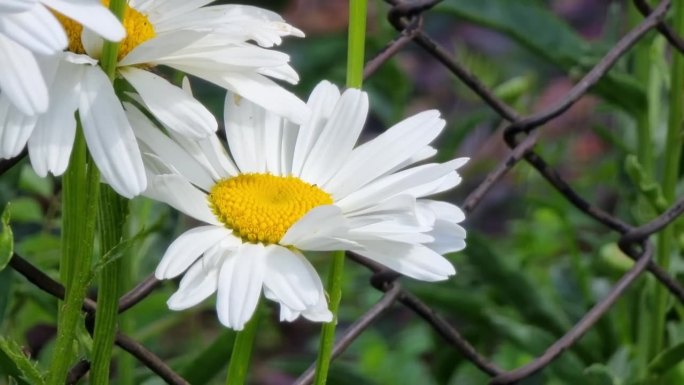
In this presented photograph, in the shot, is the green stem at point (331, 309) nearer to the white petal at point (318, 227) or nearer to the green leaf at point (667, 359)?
the white petal at point (318, 227)

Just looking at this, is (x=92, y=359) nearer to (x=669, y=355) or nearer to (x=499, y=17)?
(x=669, y=355)

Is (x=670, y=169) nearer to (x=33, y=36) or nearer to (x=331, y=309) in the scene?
(x=331, y=309)

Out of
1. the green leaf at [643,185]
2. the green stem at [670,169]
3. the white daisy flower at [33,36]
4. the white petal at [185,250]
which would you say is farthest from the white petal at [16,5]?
the green stem at [670,169]

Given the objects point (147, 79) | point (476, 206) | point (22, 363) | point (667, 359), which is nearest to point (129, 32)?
point (147, 79)

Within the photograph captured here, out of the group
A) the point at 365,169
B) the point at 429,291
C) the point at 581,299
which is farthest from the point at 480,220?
the point at 365,169

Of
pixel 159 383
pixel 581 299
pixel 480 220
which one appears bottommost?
pixel 480 220

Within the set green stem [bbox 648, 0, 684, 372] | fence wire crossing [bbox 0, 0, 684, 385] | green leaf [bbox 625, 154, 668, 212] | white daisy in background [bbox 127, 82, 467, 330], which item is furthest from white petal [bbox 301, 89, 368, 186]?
green stem [bbox 648, 0, 684, 372]
